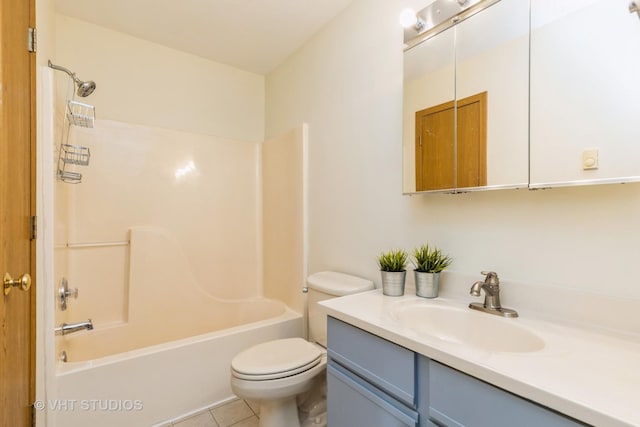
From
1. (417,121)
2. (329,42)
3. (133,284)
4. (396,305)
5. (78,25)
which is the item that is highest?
(78,25)

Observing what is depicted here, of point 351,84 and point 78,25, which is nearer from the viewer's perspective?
point 351,84

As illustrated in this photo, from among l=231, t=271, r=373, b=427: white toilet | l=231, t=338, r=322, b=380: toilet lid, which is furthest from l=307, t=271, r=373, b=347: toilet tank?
l=231, t=338, r=322, b=380: toilet lid

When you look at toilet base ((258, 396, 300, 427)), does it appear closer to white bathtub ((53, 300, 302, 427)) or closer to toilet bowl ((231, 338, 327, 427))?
toilet bowl ((231, 338, 327, 427))

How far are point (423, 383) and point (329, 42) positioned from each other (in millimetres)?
2032

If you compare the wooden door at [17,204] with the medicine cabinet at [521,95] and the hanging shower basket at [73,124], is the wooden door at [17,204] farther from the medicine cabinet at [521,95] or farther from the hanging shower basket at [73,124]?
the medicine cabinet at [521,95]

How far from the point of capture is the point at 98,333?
2.04m

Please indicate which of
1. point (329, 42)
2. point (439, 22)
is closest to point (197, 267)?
point (329, 42)

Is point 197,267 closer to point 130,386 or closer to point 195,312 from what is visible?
point 195,312

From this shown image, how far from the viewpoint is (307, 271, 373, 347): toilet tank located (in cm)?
158

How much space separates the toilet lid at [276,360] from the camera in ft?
4.47

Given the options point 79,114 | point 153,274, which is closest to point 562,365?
point 153,274

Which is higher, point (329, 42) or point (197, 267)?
point (329, 42)

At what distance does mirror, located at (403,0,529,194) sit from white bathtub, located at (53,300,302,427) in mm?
1460

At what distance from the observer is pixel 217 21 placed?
2.01 m
